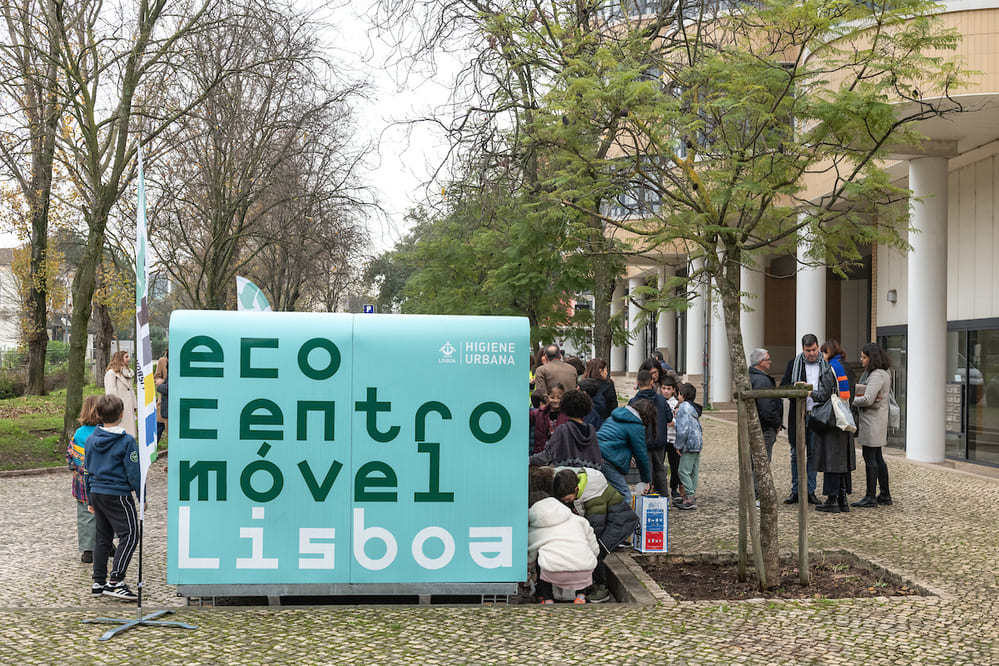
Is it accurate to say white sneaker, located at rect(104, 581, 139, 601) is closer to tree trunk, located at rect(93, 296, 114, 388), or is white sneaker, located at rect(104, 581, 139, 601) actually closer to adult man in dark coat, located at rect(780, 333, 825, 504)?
adult man in dark coat, located at rect(780, 333, 825, 504)

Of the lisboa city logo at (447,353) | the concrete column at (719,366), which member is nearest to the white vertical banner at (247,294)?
the lisboa city logo at (447,353)

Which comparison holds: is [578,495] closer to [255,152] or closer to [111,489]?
[111,489]

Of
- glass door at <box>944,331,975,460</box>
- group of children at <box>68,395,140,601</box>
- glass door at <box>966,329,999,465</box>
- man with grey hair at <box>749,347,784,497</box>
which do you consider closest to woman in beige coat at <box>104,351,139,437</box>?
group of children at <box>68,395,140,601</box>

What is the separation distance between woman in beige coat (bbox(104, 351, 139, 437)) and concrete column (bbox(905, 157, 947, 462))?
12.2m

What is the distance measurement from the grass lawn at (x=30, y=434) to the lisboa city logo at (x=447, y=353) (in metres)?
11.4

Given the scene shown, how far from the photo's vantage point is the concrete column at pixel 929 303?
53.0 feet

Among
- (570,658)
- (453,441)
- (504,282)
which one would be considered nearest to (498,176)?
(504,282)

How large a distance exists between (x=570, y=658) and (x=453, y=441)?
1.90m

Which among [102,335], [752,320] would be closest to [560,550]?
[752,320]

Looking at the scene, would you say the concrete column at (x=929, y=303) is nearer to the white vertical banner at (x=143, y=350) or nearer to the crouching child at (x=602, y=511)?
the crouching child at (x=602, y=511)

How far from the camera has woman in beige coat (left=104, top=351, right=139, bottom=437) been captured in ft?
37.5

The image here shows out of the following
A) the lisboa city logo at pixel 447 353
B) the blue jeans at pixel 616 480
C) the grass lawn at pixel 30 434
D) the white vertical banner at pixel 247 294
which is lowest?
the grass lawn at pixel 30 434

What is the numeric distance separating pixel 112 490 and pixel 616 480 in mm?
4052

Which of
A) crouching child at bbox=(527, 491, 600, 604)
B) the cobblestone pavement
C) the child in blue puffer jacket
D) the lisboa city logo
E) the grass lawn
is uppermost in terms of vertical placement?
the lisboa city logo
